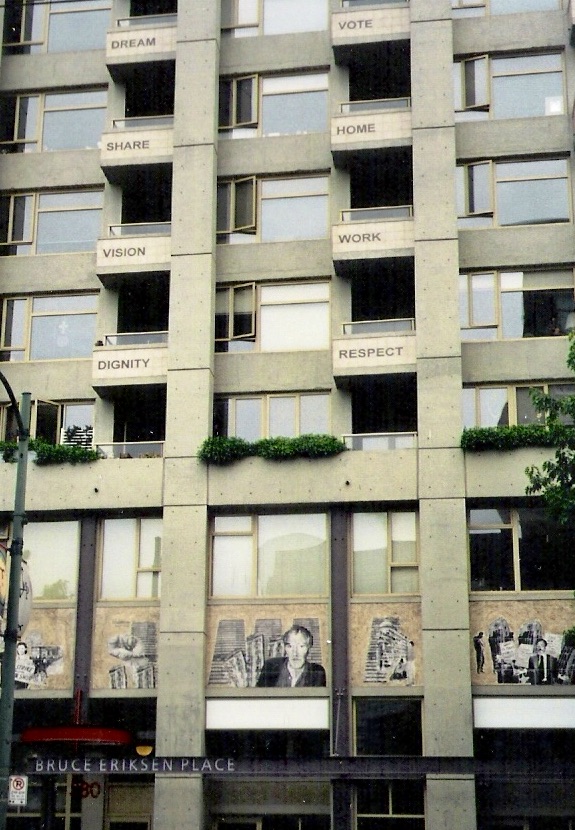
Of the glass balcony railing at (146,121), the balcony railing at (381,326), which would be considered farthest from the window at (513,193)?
the glass balcony railing at (146,121)

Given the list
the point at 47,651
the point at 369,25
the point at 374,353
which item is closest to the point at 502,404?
the point at 374,353

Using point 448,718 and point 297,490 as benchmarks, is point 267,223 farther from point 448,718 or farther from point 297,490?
point 448,718

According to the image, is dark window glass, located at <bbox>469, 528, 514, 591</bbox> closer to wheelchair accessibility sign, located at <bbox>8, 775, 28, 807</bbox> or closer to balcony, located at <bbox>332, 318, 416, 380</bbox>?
balcony, located at <bbox>332, 318, 416, 380</bbox>

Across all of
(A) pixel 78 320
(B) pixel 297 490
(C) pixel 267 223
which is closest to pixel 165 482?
(B) pixel 297 490

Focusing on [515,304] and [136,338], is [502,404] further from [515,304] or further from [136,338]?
[136,338]

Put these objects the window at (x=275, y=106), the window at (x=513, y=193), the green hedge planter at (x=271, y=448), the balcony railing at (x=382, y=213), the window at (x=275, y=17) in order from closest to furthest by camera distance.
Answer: the green hedge planter at (x=271, y=448), the window at (x=513, y=193), the balcony railing at (x=382, y=213), the window at (x=275, y=106), the window at (x=275, y=17)

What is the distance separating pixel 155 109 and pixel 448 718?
787 inches

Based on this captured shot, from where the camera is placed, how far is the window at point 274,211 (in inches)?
1378

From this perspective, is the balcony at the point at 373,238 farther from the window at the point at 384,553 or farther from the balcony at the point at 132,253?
the window at the point at 384,553

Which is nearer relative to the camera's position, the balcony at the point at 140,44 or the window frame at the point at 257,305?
the window frame at the point at 257,305

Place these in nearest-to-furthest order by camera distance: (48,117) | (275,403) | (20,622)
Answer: (20,622) < (275,403) < (48,117)

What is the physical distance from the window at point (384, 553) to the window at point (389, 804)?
4.72 meters

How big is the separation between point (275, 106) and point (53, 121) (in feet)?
22.4

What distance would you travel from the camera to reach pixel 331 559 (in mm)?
31594
